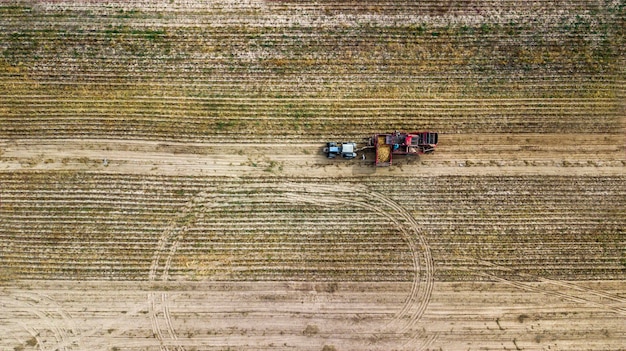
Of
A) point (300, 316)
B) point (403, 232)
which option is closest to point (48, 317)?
point (300, 316)

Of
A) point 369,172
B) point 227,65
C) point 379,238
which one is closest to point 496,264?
point 379,238

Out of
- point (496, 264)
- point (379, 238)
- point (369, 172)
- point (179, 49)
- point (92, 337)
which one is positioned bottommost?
point (92, 337)

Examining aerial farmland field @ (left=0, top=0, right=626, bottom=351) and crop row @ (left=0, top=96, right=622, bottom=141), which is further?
crop row @ (left=0, top=96, right=622, bottom=141)

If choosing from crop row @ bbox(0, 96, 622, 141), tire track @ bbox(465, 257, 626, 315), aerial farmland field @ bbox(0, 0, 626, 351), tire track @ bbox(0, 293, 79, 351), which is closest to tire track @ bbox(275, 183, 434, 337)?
aerial farmland field @ bbox(0, 0, 626, 351)

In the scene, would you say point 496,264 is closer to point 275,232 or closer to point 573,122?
point 573,122

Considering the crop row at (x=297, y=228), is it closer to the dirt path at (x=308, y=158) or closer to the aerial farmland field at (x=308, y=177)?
the aerial farmland field at (x=308, y=177)

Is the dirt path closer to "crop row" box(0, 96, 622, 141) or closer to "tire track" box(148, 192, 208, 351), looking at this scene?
"crop row" box(0, 96, 622, 141)

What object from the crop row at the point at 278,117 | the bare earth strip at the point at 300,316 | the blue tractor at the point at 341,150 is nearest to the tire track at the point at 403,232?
the bare earth strip at the point at 300,316
